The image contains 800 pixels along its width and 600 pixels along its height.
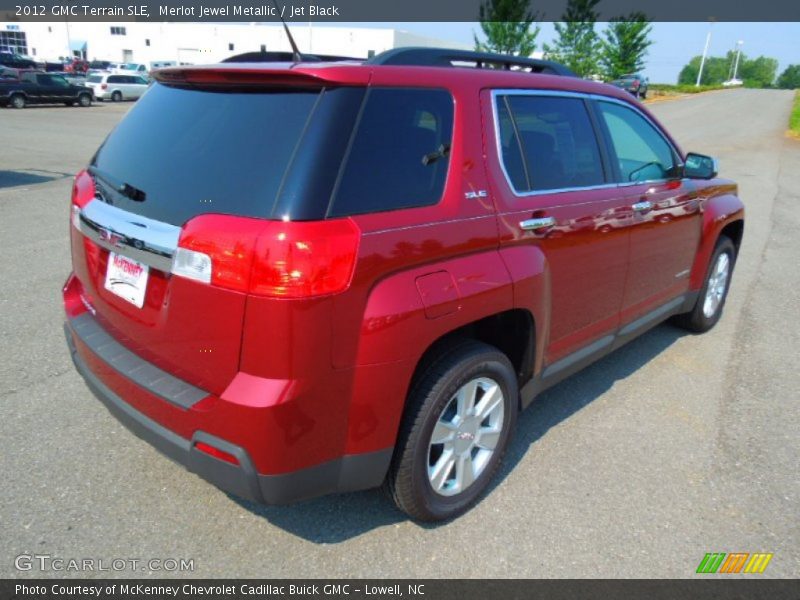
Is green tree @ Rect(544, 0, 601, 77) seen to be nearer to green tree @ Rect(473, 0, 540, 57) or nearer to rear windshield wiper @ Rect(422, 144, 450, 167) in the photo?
green tree @ Rect(473, 0, 540, 57)

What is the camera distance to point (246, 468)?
81.4 inches

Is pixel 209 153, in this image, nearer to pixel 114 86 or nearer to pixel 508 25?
pixel 508 25

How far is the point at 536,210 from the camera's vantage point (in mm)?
2785

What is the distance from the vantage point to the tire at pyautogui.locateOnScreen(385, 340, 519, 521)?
2.43 m

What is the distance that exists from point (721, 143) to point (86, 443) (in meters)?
23.2

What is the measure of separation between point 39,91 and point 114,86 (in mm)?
6415

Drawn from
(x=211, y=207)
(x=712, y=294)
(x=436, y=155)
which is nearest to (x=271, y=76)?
(x=211, y=207)

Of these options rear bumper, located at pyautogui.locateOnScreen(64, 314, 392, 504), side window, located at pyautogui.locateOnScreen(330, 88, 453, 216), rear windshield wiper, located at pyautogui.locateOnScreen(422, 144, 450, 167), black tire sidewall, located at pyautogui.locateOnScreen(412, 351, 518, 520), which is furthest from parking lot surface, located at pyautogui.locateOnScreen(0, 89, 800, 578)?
rear windshield wiper, located at pyautogui.locateOnScreen(422, 144, 450, 167)

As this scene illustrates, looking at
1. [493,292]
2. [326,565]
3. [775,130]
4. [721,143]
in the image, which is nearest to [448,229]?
[493,292]

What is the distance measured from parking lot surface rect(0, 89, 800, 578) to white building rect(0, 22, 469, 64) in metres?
58.6

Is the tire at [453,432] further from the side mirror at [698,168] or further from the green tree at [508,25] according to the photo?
the green tree at [508,25]

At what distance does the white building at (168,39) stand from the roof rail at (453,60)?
58.6 meters

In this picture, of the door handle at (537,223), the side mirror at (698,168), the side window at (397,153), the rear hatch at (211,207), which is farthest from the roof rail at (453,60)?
the side mirror at (698,168)

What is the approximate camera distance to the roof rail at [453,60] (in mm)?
2490
